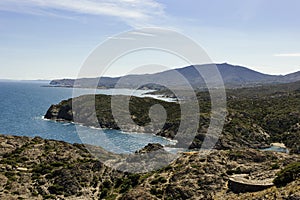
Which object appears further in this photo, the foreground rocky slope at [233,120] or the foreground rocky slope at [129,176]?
the foreground rocky slope at [233,120]

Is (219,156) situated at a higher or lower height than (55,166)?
higher

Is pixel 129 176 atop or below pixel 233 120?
atop

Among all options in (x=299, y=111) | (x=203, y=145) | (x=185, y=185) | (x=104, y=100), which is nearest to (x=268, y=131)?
(x=299, y=111)

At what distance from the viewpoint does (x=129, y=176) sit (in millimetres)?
40844

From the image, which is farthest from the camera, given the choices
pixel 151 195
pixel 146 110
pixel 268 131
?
pixel 146 110

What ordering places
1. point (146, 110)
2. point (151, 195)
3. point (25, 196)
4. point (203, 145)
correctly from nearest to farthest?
point (151, 195) < point (25, 196) < point (203, 145) < point (146, 110)

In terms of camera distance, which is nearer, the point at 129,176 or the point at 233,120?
the point at 129,176

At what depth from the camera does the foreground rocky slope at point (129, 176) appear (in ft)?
106

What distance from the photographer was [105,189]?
39719 millimetres

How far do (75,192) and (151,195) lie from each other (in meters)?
11.8

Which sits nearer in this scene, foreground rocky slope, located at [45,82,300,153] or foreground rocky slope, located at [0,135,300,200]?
foreground rocky slope, located at [0,135,300,200]

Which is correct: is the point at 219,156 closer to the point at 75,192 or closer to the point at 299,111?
the point at 75,192

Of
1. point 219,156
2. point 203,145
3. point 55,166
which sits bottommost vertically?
point 203,145

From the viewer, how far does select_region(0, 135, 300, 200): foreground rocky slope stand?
3238 cm
